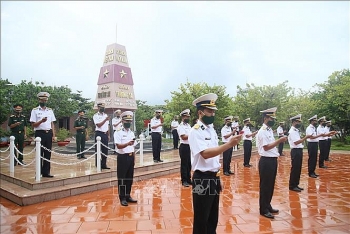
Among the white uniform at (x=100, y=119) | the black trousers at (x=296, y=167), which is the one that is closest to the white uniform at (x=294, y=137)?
the black trousers at (x=296, y=167)

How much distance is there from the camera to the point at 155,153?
320 inches

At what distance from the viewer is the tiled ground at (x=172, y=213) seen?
136 inches

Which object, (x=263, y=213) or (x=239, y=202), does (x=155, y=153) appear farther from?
(x=263, y=213)

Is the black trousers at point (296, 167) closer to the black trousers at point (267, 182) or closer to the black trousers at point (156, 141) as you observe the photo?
the black trousers at point (267, 182)

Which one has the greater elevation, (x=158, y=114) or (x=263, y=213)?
(x=158, y=114)


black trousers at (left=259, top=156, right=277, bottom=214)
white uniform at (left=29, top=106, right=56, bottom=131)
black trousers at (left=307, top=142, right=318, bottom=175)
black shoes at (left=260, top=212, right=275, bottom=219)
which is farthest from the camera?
black trousers at (left=307, top=142, right=318, bottom=175)

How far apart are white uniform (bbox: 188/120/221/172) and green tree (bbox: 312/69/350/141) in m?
19.1

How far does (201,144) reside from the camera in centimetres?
244

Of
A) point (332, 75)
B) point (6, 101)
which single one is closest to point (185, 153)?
point (6, 101)

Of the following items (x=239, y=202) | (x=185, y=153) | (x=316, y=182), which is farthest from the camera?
(x=316, y=182)

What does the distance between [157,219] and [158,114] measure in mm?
4479

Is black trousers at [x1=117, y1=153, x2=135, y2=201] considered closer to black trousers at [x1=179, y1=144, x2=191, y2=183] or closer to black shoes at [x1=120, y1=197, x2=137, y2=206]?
black shoes at [x1=120, y1=197, x2=137, y2=206]

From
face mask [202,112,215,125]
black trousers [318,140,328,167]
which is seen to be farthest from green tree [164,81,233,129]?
face mask [202,112,215,125]

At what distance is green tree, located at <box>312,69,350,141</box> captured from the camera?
17.9 m
